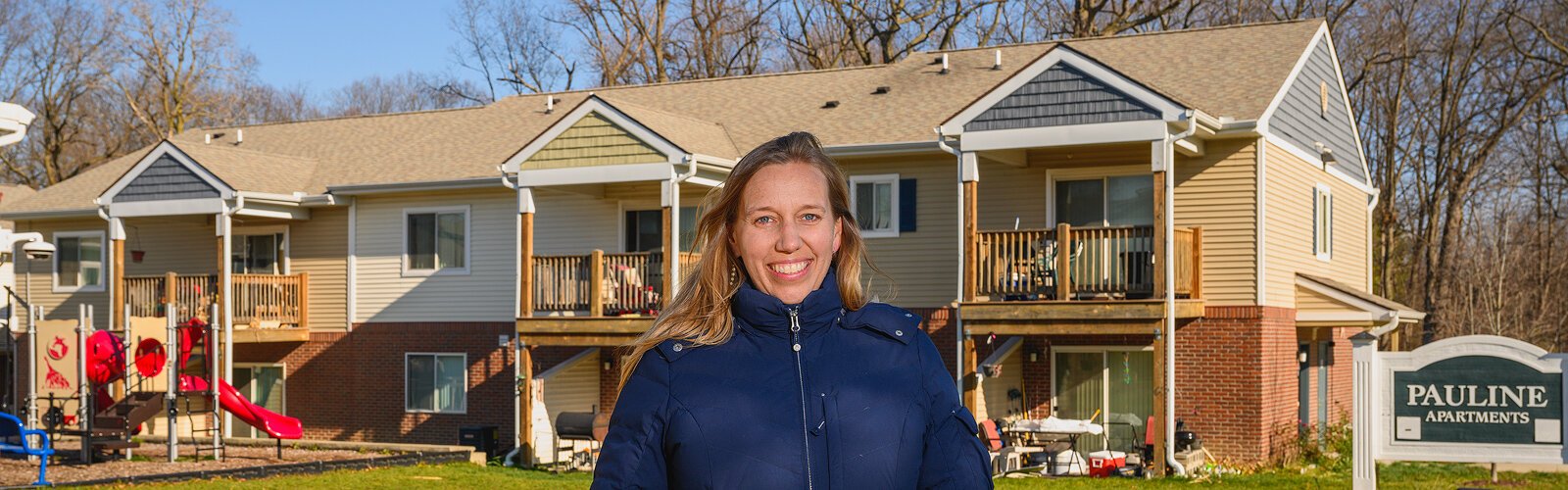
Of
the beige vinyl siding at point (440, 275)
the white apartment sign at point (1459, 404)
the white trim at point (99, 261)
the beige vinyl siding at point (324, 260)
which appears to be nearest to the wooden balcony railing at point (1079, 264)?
the white apartment sign at point (1459, 404)

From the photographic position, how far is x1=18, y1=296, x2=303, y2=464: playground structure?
858 inches

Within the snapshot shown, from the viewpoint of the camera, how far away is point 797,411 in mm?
3014

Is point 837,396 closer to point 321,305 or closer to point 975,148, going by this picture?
point 975,148

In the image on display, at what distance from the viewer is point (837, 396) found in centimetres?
302

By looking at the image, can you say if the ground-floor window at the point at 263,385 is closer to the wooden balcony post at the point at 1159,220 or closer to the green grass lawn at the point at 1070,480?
the green grass lawn at the point at 1070,480

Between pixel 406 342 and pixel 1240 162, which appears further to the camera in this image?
pixel 406 342

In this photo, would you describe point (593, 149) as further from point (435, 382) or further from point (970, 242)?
point (970, 242)

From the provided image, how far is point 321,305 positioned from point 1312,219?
1675 centimetres

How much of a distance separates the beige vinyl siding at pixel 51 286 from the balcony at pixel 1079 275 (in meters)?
17.9

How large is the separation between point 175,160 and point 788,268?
1029 inches

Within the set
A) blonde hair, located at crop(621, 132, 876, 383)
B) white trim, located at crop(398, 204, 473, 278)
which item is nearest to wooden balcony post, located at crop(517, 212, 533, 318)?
white trim, located at crop(398, 204, 473, 278)

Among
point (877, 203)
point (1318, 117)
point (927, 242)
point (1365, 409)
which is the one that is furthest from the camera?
point (1318, 117)

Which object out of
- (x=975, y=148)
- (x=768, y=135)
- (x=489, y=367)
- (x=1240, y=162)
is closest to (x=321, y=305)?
(x=489, y=367)

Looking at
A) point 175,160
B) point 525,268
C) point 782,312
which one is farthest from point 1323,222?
point 782,312
